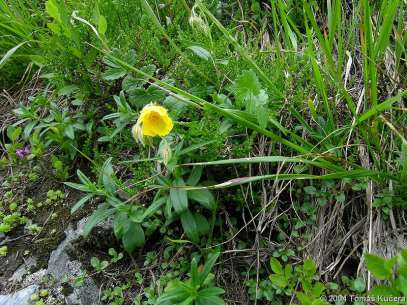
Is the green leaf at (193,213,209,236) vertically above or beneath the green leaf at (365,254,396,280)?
beneath

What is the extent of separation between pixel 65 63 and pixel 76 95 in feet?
0.44

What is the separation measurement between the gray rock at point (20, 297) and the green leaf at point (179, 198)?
0.59 meters

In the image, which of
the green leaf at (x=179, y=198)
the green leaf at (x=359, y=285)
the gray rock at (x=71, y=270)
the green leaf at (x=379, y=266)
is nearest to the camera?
the green leaf at (x=379, y=266)

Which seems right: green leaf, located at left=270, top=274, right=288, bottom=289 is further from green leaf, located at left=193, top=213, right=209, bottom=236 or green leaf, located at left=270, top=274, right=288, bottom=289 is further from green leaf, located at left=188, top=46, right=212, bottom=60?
green leaf, located at left=188, top=46, right=212, bottom=60

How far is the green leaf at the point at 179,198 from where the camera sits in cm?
A: 145

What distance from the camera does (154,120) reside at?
1.35m

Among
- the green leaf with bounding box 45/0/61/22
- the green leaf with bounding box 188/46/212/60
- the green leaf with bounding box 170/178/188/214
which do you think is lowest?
the green leaf with bounding box 170/178/188/214

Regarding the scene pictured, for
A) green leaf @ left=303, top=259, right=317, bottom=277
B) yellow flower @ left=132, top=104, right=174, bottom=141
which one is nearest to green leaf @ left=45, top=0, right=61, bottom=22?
yellow flower @ left=132, top=104, right=174, bottom=141

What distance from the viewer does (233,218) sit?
160cm

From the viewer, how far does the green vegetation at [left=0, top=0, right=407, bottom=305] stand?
1.39 metres

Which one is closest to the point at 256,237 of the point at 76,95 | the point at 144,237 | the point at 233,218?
the point at 233,218

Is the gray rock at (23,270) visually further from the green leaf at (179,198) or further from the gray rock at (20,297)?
the green leaf at (179,198)

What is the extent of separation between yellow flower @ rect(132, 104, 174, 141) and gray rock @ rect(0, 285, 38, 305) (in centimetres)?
71

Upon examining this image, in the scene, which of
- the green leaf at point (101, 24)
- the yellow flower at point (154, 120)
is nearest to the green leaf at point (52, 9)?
the green leaf at point (101, 24)
